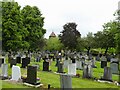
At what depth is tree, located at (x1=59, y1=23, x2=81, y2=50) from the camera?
7281 centimetres

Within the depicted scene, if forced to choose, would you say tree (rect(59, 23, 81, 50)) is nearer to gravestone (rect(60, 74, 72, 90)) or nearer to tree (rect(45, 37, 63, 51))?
tree (rect(45, 37, 63, 51))

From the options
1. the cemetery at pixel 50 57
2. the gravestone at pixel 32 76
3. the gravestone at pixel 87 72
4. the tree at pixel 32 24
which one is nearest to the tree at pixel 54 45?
the cemetery at pixel 50 57

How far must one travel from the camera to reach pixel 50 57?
34656mm

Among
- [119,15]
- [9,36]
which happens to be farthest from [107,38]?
[9,36]

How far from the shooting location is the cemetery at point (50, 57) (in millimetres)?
15078

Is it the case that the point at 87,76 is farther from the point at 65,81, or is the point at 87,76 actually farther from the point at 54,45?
the point at 54,45

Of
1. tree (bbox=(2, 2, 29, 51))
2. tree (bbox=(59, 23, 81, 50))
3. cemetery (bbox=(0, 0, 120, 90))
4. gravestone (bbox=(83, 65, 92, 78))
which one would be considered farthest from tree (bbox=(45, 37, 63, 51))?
gravestone (bbox=(83, 65, 92, 78))

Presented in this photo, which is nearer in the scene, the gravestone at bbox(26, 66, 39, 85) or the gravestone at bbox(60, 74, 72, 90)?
the gravestone at bbox(60, 74, 72, 90)

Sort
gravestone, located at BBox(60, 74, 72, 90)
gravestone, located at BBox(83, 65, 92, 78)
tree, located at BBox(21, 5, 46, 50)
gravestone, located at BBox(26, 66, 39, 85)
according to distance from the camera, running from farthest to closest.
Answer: tree, located at BBox(21, 5, 46, 50)
gravestone, located at BBox(83, 65, 92, 78)
gravestone, located at BBox(26, 66, 39, 85)
gravestone, located at BBox(60, 74, 72, 90)

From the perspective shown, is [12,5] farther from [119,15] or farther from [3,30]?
[119,15]

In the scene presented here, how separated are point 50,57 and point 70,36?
41788 mm

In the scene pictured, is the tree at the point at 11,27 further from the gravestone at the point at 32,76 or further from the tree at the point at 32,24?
the gravestone at the point at 32,76

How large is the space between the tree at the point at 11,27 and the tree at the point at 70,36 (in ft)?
102

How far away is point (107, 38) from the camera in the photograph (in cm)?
4519
